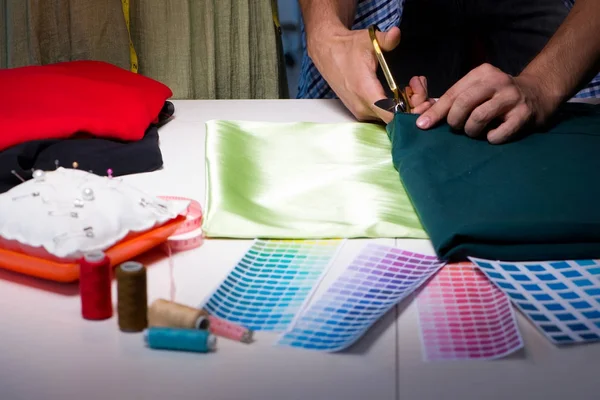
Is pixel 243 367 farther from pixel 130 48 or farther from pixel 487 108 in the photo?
pixel 130 48

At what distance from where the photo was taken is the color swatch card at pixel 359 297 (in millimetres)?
659

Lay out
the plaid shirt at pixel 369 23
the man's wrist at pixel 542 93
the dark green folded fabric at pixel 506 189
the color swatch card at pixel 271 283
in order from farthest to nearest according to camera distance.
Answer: the plaid shirt at pixel 369 23 < the man's wrist at pixel 542 93 < the dark green folded fabric at pixel 506 189 < the color swatch card at pixel 271 283

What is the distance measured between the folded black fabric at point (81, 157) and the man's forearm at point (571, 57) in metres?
0.62

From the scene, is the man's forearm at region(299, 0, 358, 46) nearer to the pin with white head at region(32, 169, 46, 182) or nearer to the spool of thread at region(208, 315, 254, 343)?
the pin with white head at region(32, 169, 46, 182)

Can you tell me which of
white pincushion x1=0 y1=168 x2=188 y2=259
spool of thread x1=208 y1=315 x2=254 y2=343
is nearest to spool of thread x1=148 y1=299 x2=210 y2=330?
spool of thread x1=208 y1=315 x2=254 y2=343

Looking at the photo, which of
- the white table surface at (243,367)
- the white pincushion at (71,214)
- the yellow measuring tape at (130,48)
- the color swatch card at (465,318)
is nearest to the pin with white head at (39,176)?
the white pincushion at (71,214)

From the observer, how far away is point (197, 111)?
1.45 meters

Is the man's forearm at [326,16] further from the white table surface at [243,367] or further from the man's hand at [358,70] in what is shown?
the white table surface at [243,367]

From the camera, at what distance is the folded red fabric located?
1110mm

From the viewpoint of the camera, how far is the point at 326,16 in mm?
1517

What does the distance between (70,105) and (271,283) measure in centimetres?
58

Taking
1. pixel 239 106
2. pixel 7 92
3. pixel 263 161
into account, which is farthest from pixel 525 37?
pixel 7 92

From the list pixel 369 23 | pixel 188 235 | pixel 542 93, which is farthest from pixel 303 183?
pixel 369 23

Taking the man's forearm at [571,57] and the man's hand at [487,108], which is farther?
the man's forearm at [571,57]
